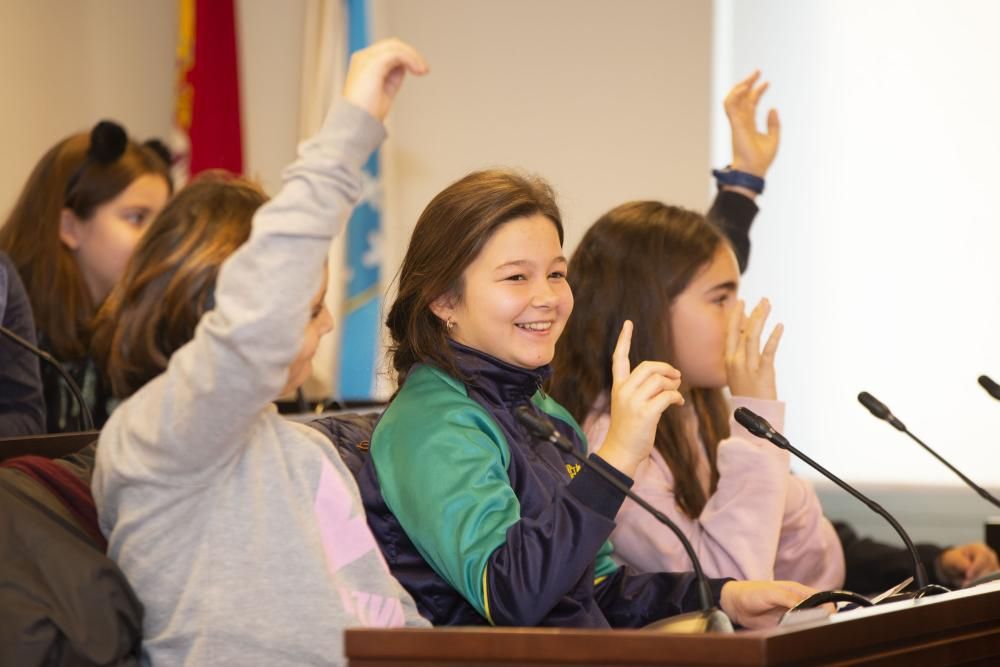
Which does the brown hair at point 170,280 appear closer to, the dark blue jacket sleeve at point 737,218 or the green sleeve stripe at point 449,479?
the green sleeve stripe at point 449,479

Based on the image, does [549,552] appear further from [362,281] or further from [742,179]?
[362,281]

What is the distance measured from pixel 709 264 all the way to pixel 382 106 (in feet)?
3.92

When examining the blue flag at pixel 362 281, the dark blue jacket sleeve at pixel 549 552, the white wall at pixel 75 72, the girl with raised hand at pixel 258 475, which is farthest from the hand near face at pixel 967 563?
the white wall at pixel 75 72

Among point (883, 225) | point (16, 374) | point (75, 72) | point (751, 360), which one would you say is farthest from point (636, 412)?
point (75, 72)

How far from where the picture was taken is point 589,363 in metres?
2.71

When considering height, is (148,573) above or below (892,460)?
above

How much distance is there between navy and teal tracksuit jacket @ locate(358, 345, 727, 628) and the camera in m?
1.83

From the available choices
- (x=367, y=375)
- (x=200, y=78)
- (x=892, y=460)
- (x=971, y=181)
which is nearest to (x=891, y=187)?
(x=971, y=181)

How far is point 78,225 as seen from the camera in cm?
345

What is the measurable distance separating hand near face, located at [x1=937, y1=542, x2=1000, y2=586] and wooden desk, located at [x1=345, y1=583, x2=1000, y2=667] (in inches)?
66.3

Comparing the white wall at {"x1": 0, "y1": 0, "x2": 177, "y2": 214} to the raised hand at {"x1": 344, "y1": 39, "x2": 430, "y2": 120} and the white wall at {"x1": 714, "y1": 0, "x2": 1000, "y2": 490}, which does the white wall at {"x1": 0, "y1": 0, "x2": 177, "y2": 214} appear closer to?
the white wall at {"x1": 714, "y1": 0, "x2": 1000, "y2": 490}

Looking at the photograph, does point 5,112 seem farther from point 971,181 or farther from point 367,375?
point 971,181

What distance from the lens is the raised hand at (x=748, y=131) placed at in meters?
3.35

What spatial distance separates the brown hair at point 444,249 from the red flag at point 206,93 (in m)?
2.73
